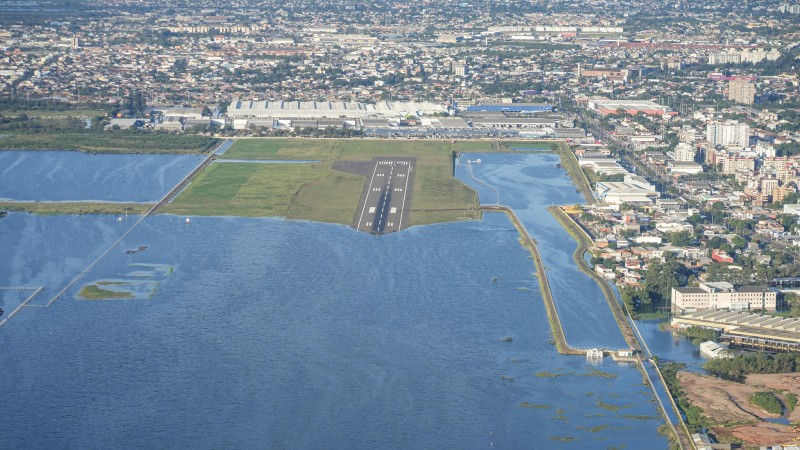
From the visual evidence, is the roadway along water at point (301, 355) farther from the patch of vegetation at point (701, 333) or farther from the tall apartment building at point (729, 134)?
the tall apartment building at point (729, 134)

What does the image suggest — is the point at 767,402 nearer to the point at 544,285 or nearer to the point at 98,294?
the point at 544,285

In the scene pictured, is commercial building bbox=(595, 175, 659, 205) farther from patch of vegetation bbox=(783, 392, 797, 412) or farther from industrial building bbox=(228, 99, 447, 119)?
industrial building bbox=(228, 99, 447, 119)

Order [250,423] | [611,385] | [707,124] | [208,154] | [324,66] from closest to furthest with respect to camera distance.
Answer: [250,423]
[611,385]
[208,154]
[707,124]
[324,66]

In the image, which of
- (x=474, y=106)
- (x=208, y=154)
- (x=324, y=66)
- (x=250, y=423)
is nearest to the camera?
(x=250, y=423)

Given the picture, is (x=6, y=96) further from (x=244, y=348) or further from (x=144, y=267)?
(x=244, y=348)

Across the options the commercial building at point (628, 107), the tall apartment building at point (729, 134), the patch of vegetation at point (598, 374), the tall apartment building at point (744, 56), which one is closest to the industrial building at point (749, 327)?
the patch of vegetation at point (598, 374)

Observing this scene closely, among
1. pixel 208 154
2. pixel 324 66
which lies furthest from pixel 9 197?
pixel 324 66

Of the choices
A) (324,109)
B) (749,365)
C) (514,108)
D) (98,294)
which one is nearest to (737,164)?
(514,108)
